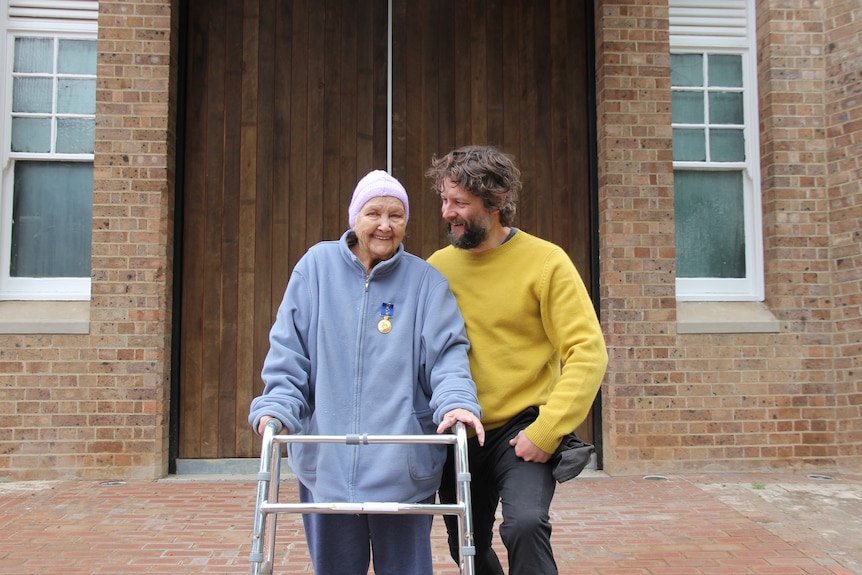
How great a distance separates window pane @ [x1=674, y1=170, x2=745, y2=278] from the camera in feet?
19.9

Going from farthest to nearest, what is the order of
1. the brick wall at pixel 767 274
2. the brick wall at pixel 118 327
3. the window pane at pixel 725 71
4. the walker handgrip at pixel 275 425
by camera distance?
the window pane at pixel 725 71, the brick wall at pixel 767 274, the brick wall at pixel 118 327, the walker handgrip at pixel 275 425

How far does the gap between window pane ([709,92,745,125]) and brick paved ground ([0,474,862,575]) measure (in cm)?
292

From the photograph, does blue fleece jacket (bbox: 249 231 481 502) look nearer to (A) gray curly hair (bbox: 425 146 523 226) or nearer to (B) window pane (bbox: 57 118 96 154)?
(A) gray curly hair (bbox: 425 146 523 226)

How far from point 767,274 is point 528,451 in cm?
421

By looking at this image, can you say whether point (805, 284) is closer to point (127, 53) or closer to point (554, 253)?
point (554, 253)

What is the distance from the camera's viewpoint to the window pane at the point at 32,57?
5.78 metres

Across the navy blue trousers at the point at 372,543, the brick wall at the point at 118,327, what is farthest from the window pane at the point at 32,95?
the navy blue trousers at the point at 372,543

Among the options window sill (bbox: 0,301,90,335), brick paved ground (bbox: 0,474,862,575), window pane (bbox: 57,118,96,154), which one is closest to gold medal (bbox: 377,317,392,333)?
brick paved ground (bbox: 0,474,862,575)

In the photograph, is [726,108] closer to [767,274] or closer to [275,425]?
[767,274]

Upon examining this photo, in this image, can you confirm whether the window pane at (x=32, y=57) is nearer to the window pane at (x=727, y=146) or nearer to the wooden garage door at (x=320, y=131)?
the wooden garage door at (x=320, y=131)

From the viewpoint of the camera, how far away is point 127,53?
5.58 metres

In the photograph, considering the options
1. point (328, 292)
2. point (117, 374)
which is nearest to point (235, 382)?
point (117, 374)

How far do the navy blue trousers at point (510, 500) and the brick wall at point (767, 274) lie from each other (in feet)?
9.83

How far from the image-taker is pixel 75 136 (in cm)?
577
